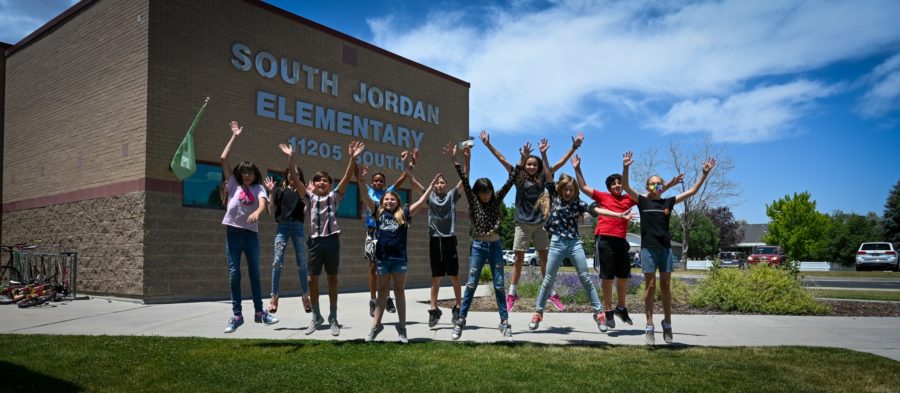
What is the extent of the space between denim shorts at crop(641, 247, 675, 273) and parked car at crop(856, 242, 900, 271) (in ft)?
115

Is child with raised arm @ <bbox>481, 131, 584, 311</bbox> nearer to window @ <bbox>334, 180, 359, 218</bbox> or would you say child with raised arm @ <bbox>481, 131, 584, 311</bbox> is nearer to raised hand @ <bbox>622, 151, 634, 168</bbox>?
raised hand @ <bbox>622, 151, 634, 168</bbox>

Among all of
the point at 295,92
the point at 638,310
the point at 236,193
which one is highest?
the point at 295,92

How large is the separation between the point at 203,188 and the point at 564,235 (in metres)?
7.88

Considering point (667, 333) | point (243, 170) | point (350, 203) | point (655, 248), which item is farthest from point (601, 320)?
point (350, 203)

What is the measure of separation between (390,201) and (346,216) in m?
8.78

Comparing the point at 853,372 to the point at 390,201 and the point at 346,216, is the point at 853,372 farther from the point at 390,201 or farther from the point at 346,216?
the point at 346,216

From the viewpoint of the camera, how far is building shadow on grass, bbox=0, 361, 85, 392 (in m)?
4.27

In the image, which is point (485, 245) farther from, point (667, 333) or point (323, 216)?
point (667, 333)

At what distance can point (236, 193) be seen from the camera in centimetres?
668

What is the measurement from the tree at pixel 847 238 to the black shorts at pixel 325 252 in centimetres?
5790

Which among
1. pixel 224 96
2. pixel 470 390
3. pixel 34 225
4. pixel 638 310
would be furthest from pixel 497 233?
pixel 34 225

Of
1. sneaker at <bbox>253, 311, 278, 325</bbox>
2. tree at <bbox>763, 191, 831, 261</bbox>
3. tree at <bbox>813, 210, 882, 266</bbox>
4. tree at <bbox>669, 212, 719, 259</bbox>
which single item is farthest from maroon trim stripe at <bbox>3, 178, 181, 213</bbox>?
tree at <bbox>669, 212, 719, 259</bbox>

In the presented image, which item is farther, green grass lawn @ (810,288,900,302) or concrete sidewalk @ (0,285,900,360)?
green grass lawn @ (810,288,900,302)

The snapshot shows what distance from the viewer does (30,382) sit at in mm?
4449
